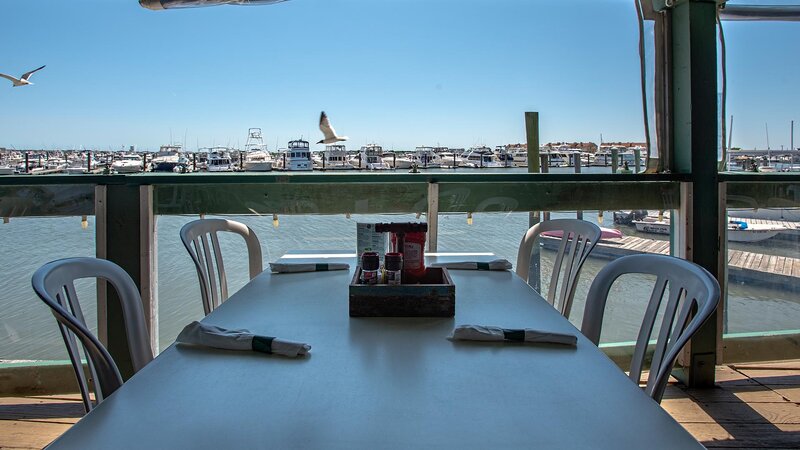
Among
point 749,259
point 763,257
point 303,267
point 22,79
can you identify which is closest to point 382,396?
point 303,267

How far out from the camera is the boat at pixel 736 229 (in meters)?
3.45

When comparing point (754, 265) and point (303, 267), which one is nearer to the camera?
point (303, 267)

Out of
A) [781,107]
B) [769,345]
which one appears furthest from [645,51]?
[769,345]

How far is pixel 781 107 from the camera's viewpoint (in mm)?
4453

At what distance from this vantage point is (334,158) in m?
3.67

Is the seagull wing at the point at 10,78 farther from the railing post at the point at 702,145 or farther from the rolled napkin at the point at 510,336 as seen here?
the railing post at the point at 702,145

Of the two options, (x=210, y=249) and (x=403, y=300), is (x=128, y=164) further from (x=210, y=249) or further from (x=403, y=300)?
(x=403, y=300)

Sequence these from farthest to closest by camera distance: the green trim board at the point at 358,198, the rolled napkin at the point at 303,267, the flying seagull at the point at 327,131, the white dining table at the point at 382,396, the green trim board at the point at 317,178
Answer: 1. the flying seagull at the point at 327,131
2. the green trim board at the point at 358,198
3. the green trim board at the point at 317,178
4. the rolled napkin at the point at 303,267
5. the white dining table at the point at 382,396

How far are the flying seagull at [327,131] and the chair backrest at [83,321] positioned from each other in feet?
7.83

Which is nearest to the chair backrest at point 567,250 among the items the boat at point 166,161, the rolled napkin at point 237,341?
the rolled napkin at point 237,341

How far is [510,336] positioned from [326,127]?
282cm

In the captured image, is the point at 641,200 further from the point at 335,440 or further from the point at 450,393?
the point at 335,440

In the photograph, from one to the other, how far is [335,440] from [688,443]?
491 mm

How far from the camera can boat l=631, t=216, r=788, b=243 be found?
345 centimetres
